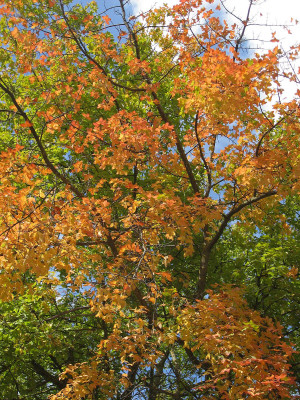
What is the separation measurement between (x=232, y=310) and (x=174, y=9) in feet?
19.1

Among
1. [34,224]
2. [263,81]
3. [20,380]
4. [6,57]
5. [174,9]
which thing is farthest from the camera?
[6,57]

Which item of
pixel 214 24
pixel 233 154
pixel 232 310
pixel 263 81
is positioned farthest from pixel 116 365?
pixel 214 24

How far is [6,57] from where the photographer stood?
9844mm

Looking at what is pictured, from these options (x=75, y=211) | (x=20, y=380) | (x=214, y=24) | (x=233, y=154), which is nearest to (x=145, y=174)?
(x=233, y=154)

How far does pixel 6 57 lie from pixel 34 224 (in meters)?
7.33

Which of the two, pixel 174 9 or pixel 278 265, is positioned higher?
pixel 174 9

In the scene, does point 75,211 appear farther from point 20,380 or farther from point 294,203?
point 294,203

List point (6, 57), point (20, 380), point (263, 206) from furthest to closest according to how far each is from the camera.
→ point (6, 57) → point (20, 380) → point (263, 206)

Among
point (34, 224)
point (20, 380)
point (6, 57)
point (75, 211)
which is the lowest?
point (20, 380)

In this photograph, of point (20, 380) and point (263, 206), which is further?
point (20, 380)

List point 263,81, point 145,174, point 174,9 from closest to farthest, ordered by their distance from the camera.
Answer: point 263,81
point 174,9
point 145,174

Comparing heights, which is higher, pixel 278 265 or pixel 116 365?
pixel 278 265

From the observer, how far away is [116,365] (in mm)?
8406

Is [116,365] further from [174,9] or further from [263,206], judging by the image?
[174,9]
